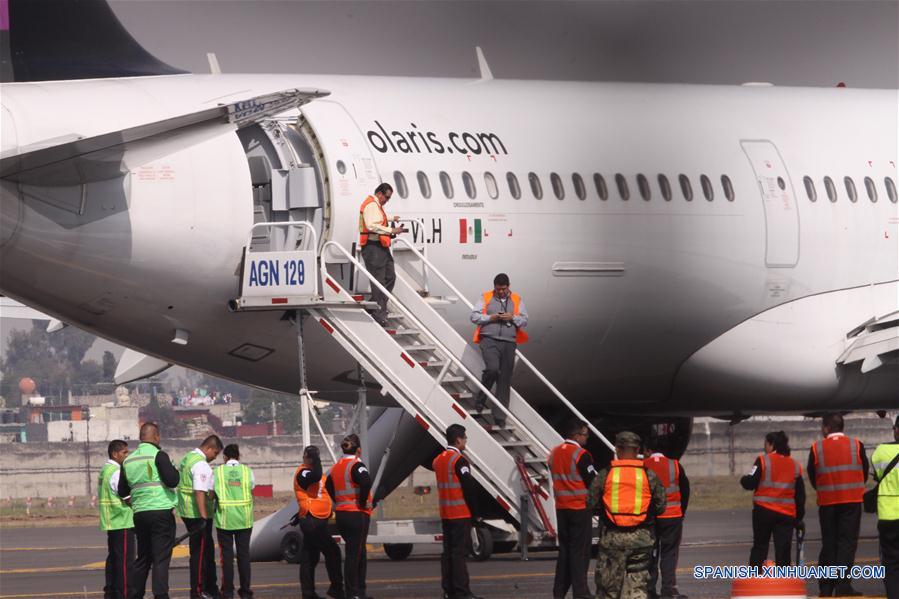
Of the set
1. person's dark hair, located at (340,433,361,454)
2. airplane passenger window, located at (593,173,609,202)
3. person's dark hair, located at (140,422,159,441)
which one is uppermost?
airplane passenger window, located at (593,173,609,202)

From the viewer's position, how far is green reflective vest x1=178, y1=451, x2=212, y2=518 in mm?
18392

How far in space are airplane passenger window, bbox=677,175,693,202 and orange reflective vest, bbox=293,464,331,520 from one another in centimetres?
787

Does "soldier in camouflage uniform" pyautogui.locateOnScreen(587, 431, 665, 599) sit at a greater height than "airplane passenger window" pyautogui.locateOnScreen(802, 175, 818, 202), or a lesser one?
lesser

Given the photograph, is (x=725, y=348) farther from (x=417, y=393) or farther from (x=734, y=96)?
(x=417, y=393)

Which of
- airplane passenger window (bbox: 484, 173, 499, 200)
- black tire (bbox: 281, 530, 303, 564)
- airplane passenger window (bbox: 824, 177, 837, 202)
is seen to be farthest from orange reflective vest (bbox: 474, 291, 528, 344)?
airplane passenger window (bbox: 824, 177, 837, 202)

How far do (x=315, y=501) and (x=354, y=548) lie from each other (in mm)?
682

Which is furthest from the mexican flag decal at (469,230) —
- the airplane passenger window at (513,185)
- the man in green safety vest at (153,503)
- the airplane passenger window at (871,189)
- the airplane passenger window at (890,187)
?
the airplane passenger window at (890,187)

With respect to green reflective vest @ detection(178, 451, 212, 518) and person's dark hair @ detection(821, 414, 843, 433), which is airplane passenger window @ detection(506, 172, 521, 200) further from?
green reflective vest @ detection(178, 451, 212, 518)

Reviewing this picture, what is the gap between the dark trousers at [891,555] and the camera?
51.0 ft

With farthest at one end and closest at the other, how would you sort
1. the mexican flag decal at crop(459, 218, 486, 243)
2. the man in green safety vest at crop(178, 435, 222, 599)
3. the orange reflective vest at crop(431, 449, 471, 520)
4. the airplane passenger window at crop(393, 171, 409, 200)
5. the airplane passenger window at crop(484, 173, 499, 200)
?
the airplane passenger window at crop(484, 173, 499, 200) → the mexican flag decal at crop(459, 218, 486, 243) → the airplane passenger window at crop(393, 171, 409, 200) → the man in green safety vest at crop(178, 435, 222, 599) → the orange reflective vest at crop(431, 449, 471, 520)

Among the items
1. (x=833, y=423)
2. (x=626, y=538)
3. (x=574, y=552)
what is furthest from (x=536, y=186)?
(x=626, y=538)

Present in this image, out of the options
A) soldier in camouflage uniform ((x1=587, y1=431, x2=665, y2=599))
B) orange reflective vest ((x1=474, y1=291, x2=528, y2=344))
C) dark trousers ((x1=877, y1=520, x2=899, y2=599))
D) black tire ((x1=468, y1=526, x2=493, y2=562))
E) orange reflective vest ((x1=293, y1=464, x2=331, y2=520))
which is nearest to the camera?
soldier in camouflage uniform ((x1=587, y1=431, x2=665, y2=599))

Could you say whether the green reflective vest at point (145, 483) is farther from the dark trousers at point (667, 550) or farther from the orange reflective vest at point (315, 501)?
the dark trousers at point (667, 550)

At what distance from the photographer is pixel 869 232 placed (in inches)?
952
